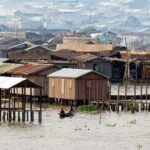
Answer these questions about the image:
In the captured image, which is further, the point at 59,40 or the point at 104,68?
the point at 59,40

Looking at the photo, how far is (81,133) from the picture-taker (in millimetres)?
42125

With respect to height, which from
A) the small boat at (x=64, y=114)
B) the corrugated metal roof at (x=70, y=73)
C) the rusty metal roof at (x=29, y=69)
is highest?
the corrugated metal roof at (x=70, y=73)

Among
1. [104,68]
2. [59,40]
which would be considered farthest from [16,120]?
[59,40]

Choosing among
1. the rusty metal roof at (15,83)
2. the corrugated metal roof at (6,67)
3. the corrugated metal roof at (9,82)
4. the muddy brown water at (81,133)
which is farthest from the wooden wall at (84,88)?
the rusty metal roof at (15,83)

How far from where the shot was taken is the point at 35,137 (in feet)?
132

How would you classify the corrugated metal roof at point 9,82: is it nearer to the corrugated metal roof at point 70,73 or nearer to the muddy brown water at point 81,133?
the muddy brown water at point 81,133

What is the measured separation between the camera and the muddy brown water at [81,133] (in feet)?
125

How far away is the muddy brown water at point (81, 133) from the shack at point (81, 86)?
13.9 feet

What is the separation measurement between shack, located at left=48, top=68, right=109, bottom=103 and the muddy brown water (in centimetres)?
424

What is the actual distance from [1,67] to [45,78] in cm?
632

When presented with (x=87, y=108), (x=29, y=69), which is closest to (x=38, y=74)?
(x=29, y=69)

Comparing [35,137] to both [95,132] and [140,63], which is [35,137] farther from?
[140,63]

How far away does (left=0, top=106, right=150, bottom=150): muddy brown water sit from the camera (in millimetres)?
38094

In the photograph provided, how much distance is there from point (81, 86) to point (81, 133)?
12.5m
